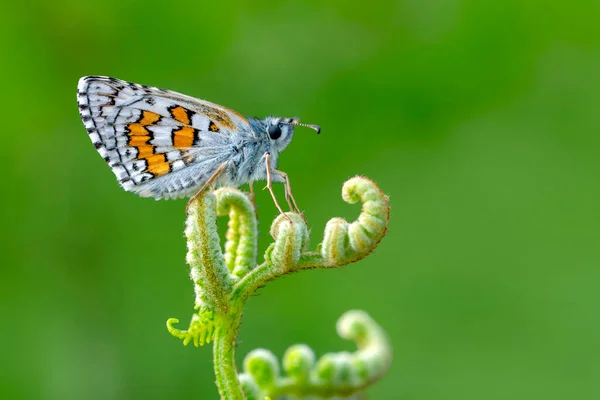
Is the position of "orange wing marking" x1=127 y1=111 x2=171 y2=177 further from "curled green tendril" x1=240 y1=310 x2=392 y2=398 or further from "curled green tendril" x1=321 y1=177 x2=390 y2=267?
"curled green tendril" x1=321 y1=177 x2=390 y2=267

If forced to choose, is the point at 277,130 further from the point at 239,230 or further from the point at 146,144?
the point at 239,230

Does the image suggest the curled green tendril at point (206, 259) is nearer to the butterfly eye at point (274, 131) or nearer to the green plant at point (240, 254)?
the green plant at point (240, 254)

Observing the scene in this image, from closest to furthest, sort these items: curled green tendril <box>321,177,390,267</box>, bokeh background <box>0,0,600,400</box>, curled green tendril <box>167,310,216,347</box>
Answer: curled green tendril <box>321,177,390,267</box>
curled green tendril <box>167,310,216,347</box>
bokeh background <box>0,0,600,400</box>

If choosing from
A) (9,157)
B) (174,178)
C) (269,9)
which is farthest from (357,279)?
(174,178)

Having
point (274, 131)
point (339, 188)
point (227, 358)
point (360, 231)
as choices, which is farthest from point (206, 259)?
point (339, 188)

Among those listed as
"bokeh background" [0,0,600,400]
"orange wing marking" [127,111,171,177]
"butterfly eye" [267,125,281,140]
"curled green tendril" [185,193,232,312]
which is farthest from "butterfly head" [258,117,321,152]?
"bokeh background" [0,0,600,400]
